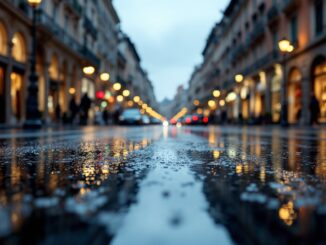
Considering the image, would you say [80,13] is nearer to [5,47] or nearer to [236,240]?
[5,47]

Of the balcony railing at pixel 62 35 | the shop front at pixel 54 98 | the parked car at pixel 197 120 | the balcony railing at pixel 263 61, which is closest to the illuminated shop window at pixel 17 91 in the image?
the balcony railing at pixel 62 35

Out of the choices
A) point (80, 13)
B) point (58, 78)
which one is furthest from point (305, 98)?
point (80, 13)

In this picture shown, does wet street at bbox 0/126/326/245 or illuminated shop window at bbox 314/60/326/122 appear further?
illuminated shop window at bbox 314/60/326/122

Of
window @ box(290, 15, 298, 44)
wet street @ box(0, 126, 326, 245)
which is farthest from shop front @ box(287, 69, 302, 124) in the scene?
wet street @ box(0, 126, 326, 245)

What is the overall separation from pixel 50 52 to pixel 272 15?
1836cm

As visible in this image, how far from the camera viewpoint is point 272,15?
3228 centimetres

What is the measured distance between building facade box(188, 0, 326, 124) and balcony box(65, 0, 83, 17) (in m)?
15.9

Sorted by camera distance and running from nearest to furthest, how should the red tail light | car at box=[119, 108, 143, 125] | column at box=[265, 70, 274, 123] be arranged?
1. column at box=[265, 70, 274, 123]
2. car at box=[119, 108, 143, 125]
3. the red tail light

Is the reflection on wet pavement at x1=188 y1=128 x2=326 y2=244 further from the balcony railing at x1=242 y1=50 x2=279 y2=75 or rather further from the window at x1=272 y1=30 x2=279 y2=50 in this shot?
the window at x1=272 y1=30 x2=279 y2=50

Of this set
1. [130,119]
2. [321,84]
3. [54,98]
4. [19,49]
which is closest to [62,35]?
[54,98]

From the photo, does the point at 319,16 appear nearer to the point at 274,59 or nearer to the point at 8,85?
the point at 274,59

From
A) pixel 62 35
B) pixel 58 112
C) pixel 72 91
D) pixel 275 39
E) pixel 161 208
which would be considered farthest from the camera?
pixel 72 91

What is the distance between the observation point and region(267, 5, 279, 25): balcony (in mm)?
31469

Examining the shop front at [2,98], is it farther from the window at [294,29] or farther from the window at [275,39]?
the window at [275,39]
